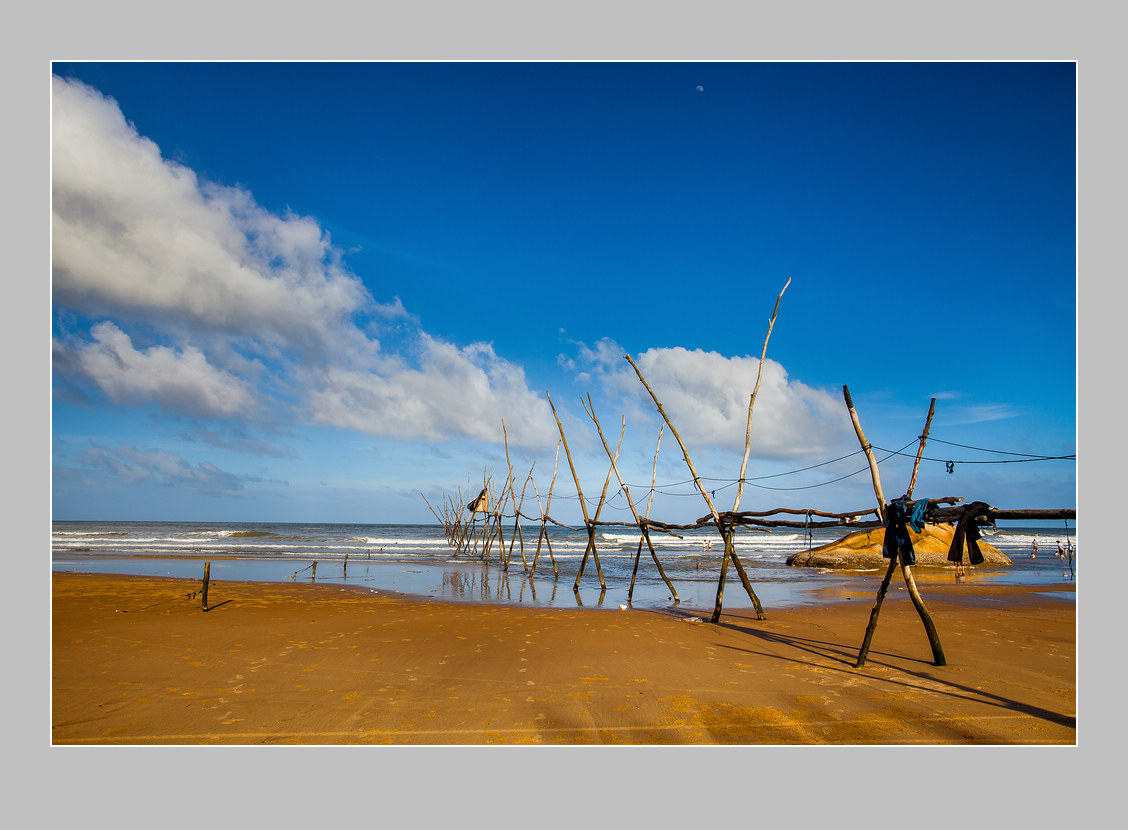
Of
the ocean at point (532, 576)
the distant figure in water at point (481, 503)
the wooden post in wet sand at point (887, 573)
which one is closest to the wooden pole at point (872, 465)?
the wooden post in wet sand at point (887, 573)

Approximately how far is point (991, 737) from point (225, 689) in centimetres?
733

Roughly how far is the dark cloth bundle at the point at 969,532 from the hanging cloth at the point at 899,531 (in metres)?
0.40

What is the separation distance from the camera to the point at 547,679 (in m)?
6.77

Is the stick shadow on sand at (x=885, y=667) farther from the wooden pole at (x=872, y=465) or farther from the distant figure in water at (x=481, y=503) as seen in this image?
the distant figure in water at (x=481, y=503)

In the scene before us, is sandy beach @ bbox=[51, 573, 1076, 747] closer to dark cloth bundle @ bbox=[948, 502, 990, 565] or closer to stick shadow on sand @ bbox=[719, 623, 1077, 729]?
stick shadow on sand @ bbox=[719, 623, 1077, 729]

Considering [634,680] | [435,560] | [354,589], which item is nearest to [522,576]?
[354,589]

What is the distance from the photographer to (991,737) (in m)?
4.94

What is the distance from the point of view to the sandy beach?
5.07 m

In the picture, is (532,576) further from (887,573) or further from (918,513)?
(918,513)

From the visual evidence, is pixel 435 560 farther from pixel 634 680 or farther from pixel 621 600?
pixel 634 680

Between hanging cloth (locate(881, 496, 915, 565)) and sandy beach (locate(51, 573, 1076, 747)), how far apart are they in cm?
141

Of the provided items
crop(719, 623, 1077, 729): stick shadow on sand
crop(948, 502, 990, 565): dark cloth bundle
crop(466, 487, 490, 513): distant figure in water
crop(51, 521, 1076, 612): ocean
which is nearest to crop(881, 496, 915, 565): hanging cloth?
crop(948, 502, 990, 565): dark cloth bundle

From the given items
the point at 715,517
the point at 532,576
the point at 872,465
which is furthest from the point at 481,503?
the point at 872,465

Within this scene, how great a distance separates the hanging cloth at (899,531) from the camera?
6914mm
